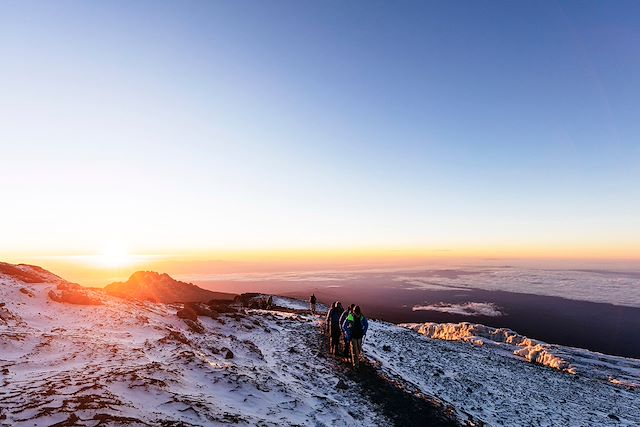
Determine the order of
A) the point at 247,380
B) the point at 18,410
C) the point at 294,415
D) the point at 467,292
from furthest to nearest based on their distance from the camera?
the point at 467,292 < the point at 247,380 < the point at 294,415 < the point at 18,410

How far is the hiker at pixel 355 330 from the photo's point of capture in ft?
55.1

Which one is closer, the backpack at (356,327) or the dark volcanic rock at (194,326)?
the backpack at (356,327)

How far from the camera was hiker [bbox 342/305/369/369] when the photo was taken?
16.8m

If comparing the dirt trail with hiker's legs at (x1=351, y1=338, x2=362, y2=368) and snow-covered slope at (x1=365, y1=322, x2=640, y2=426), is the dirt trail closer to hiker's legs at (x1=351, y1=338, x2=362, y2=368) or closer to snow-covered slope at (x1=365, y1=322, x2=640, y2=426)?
hiker's legs at (x1=351, y1=338, x2=362, y2=368)

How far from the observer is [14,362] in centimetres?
948

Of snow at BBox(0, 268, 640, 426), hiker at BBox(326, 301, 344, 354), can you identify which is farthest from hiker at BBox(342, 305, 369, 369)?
hiker at BBox(326, 301, 344, 354)

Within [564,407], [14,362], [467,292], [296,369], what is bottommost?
[467,292]

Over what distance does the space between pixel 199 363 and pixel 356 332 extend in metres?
7.77

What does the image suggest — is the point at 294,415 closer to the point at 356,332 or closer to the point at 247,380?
the point at 247,380

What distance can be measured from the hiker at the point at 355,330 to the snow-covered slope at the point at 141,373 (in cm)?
150

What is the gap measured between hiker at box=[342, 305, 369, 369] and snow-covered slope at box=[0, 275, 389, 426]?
150 cm

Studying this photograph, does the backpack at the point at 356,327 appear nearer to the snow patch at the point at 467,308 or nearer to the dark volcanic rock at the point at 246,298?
the dark volcanic rock at the point at 246,298

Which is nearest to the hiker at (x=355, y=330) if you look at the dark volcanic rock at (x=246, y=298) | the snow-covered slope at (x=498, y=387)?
the snow-covered slope at (x=498, y=387)

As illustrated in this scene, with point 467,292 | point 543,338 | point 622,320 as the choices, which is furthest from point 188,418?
point 467,292
